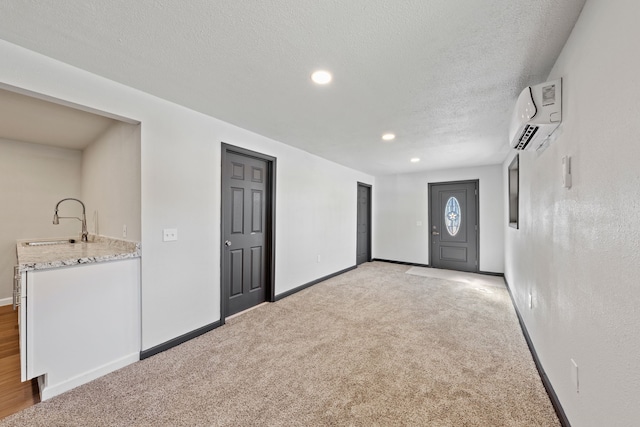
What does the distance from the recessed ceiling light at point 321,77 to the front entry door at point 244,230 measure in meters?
1.51

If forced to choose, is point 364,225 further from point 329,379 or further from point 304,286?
point 329,379

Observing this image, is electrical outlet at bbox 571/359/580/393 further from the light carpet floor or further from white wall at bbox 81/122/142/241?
white wall at bbox 81/122/142/241

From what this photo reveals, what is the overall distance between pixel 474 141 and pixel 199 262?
389cm

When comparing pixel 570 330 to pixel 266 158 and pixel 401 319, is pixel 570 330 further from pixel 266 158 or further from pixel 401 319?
pixel 266 158

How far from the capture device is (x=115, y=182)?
2838mm

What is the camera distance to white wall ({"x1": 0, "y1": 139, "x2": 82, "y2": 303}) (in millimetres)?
3596

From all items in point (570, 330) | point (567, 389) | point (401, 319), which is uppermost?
point (570, 330)

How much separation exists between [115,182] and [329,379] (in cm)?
295

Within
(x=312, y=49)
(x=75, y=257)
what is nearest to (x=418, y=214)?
(x=312, y=49)

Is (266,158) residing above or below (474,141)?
below

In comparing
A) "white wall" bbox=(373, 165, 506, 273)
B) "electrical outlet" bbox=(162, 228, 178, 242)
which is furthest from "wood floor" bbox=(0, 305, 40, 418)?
"white wall" bbox=(373, 165, 506, 273)

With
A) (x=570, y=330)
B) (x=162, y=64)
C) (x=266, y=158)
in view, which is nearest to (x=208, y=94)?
(x=162, y=64)

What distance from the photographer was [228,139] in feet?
10.0

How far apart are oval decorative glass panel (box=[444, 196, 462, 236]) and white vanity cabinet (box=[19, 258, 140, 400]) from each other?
5.84m
